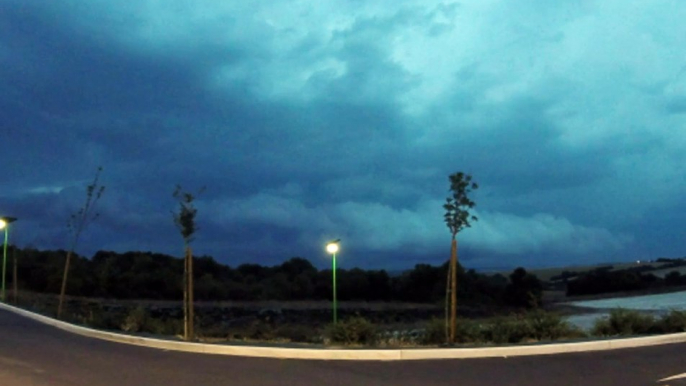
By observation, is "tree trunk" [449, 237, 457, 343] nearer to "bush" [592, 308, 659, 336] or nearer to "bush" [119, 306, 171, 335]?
"bush" [592, 308, 659, 336]

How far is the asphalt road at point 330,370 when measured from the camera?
11969mm

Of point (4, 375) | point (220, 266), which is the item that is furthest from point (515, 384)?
point (220, 266)

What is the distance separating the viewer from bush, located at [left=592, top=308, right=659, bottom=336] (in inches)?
677

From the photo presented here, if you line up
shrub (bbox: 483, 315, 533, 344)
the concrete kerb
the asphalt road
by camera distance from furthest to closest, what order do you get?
shrub (bbox: 483, 315, 533, 344) → the concrete kerb → the asphalt road

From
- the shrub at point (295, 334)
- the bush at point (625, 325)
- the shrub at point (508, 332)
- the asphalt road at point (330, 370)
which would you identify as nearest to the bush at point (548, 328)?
the shrub at point (508, 332)

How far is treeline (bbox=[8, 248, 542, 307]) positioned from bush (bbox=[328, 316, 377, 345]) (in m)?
42.3

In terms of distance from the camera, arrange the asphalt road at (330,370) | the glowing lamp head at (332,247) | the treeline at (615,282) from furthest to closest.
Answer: the treeline at (615,282)
the glowing lamp head at (332,247)
the asphalt road at (330,370)

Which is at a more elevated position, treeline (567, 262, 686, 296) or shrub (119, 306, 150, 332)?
treeline (567, 262, 686, 296)

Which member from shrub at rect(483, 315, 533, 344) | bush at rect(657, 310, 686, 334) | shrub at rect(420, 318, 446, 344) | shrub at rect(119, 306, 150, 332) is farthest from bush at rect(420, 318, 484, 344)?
shrub at rect(119, 306, 150, 332)

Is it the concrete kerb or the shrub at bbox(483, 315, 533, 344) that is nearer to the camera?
the concrete kerb

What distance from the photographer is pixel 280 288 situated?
216 ft

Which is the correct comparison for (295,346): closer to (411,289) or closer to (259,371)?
(259,371)

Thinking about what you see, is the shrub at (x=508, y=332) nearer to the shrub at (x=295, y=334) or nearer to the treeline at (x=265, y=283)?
the shrub at (x=295, y=334)

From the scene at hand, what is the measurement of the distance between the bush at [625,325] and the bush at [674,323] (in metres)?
0.14
